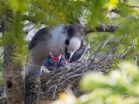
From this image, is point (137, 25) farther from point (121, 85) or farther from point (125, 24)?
point (121, 85)

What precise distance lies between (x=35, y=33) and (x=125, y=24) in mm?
1933

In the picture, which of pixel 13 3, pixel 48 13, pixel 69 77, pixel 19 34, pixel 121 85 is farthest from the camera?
pixel 69 77

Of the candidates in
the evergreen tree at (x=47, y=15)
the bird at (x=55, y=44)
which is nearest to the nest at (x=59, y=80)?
the bird at (x=55, y=44)

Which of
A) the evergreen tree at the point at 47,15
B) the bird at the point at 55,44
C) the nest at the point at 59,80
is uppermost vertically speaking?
the evergreen tree at the point at 47,15

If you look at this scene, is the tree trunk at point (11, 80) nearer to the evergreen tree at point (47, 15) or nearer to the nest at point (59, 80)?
the evergreen tree at point (47, 15)

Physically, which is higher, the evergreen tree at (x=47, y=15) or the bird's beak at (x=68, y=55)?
the evergreen tree at (x=47, y=15)

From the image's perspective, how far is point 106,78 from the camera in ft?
3.46

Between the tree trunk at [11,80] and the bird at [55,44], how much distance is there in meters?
1.06

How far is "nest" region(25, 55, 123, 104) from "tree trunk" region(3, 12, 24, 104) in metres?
0.43

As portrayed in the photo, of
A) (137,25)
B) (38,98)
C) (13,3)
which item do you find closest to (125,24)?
(137,25)

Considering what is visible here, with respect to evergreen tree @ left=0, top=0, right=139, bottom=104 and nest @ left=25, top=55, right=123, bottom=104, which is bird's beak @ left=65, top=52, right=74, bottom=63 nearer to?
nest @ left=25, top=55, right=123, bottom=104

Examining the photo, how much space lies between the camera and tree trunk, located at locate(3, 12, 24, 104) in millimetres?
2281

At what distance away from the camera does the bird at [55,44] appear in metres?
3.59

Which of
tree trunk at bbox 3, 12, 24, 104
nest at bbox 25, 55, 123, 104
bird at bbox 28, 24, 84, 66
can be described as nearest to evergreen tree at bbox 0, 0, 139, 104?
tree trunk at bbox 3, 12, 24, 104
